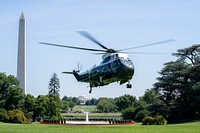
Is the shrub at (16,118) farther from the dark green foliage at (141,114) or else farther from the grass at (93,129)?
the dark green foliage at (141,114)

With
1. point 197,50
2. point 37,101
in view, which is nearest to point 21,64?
point 37,101

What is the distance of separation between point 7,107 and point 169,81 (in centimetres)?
3140

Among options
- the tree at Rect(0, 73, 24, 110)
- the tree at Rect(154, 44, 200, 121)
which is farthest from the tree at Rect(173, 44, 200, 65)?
the tree at Rect(0, 73, 24, 110)

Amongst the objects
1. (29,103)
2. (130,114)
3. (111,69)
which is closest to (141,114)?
(130,114)

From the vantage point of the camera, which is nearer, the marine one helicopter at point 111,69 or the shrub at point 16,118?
the marine one helicopter at point 111,69

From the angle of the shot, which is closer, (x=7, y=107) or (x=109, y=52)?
(x=109, y=52)

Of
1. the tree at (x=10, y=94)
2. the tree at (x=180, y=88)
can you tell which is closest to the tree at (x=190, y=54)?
the tree at (x=180, y=88)

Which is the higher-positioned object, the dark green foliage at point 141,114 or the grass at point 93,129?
the dark green foliage at point 141,114

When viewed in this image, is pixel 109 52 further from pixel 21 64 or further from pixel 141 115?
pixel 21 64

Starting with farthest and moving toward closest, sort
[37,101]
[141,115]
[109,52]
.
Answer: [37,101] → [141,115] → [109,52]

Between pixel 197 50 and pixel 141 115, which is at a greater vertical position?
pixel 197 50

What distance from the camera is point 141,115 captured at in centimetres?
8162

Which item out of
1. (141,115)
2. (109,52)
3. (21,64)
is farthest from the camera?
(21,64)

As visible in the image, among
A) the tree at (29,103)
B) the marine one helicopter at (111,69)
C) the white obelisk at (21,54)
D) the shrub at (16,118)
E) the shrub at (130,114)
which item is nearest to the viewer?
the marine one helicopter at (111,69)
